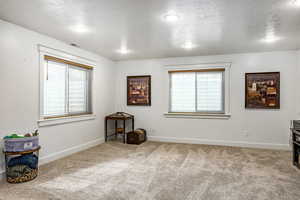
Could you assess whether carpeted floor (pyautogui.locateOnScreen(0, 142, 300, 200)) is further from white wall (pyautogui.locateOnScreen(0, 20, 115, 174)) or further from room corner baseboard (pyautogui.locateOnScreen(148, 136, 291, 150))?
white wall (pyautogui.locateOnScreen(0, 20, 115, 174))

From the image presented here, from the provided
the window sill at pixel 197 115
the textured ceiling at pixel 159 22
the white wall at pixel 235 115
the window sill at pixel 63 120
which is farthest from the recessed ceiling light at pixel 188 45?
the window sill at pixel 63 120

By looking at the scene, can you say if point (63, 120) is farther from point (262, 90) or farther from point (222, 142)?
point (262, 90)

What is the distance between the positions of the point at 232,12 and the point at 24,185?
3609 mm

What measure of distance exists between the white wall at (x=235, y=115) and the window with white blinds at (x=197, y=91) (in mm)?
247

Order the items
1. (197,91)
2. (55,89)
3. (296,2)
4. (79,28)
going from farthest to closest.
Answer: (197,91) → (55,89) → (79,28) → (296,2)

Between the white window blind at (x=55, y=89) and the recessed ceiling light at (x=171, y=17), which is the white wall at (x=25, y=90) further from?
the recessed ceiling light at (x=171, y=17)

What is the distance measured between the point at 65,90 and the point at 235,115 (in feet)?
13.3

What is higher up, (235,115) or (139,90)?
(139,90)

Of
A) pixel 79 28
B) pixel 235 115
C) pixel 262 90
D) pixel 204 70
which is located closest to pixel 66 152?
pixel 79 28

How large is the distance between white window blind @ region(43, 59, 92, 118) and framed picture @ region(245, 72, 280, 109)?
13.0 ft

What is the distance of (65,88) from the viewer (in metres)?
4.20

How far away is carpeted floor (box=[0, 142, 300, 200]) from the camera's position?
244 cm

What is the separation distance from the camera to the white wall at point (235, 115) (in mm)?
4637

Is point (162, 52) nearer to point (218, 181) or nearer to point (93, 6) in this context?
point (93, 6)
